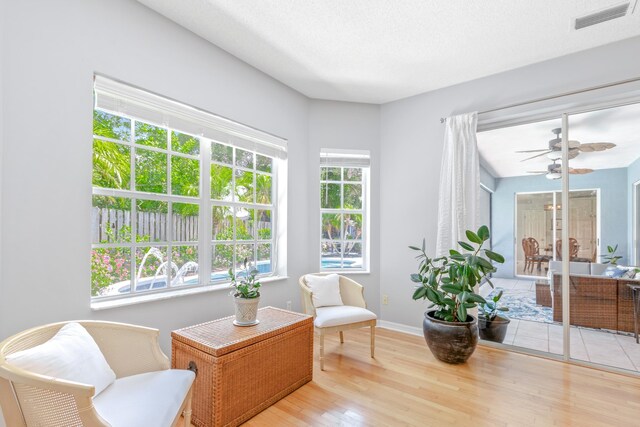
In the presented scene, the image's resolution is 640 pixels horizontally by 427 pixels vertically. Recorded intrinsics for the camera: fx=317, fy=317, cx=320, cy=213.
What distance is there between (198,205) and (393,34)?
2.16 meters

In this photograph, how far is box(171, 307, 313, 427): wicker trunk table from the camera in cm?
185

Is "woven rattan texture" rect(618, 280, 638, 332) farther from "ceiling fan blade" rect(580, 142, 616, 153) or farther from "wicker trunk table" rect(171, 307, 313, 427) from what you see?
"wicker trunk table" rect(171, 307, 313, 427)

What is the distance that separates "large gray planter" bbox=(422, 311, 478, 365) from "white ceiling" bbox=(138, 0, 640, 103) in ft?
7.90

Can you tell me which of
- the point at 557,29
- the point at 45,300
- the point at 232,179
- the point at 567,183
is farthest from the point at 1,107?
the point at 567,183

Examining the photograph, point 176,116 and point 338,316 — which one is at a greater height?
point 176,116

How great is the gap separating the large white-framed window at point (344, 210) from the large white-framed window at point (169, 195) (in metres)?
0.84

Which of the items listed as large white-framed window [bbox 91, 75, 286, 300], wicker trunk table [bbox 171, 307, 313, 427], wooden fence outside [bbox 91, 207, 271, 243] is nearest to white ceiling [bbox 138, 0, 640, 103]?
large white-framed window [bbox 91, 75, 286, 300]

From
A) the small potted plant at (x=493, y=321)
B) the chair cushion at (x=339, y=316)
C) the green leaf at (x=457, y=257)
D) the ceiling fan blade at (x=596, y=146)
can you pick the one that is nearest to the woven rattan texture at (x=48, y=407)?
the chair cushion at (x=339, y=316)

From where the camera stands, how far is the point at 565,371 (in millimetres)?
2689

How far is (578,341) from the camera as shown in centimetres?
287

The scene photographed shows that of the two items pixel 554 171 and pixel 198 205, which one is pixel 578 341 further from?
pixel 198 205

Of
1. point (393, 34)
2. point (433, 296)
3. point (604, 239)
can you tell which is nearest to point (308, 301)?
point (433, 296)

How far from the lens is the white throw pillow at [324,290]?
312 centimetres

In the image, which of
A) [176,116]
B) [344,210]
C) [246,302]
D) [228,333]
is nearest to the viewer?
[228,333]
